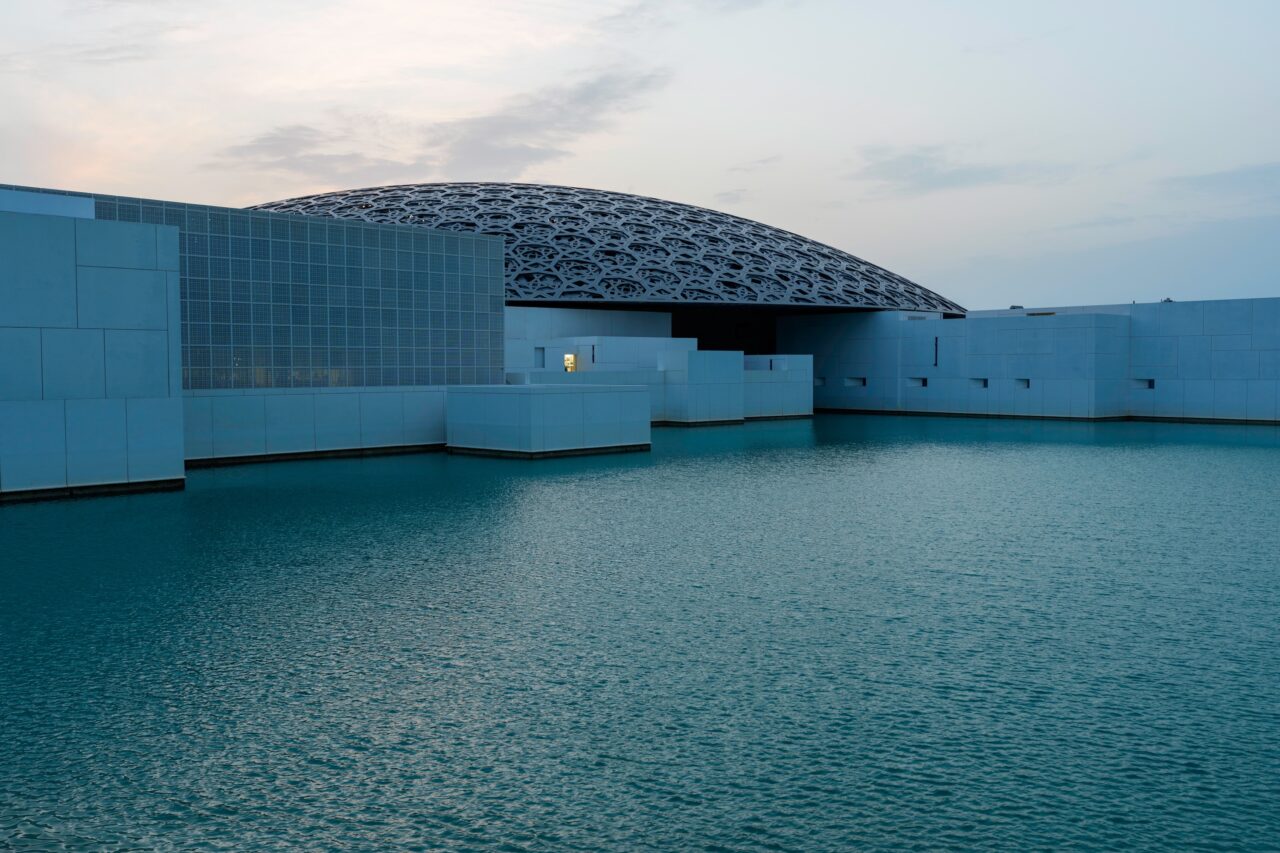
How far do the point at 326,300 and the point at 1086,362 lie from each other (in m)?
30.4

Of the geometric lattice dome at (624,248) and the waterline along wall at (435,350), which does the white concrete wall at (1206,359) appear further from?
the geometric lattice dome at (624,248)

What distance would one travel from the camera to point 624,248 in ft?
161

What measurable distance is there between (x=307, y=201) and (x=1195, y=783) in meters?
53.4

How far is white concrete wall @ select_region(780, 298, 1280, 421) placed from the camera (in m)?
41.1

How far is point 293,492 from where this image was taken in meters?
20.0

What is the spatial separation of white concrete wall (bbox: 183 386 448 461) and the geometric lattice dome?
1499 cm

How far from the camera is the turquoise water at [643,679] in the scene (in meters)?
5.73

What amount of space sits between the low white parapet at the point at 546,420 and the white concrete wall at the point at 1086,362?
2278 cm

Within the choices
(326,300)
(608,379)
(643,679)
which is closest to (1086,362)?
(608,379)

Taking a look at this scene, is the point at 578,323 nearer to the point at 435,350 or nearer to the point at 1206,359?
the point at 435,350

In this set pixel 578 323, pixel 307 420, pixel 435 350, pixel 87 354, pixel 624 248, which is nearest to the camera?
pixel 87 354

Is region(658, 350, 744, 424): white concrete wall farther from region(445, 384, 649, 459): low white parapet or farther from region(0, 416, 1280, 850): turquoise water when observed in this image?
region(0, 416, 1280, 850): turquoise water

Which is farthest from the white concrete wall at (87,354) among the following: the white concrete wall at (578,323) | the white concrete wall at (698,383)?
the white concrete wall at (578,323)

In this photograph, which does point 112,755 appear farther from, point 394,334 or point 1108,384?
point 1108,384
